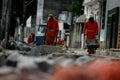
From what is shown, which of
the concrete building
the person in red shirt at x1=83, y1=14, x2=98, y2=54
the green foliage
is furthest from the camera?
the green foliage

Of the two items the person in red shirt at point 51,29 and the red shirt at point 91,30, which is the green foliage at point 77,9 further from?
the red shirt at point 91,30

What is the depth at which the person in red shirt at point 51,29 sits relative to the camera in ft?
65.2

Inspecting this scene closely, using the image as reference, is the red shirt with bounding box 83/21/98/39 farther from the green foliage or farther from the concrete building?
the green foliage

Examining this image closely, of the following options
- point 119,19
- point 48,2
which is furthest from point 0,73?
point 48,2

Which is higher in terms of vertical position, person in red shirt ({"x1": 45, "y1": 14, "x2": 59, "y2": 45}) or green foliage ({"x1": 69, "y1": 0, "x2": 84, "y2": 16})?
green foliage ({"x1": 69, "y1": 0, "x2": 84, "y2": 16})

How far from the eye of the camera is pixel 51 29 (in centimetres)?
2014

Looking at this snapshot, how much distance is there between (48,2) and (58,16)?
4.40 meters

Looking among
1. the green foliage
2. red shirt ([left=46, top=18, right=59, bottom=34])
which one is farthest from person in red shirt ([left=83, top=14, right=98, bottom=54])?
the green foliage

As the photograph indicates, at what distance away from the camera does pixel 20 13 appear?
38.8 m

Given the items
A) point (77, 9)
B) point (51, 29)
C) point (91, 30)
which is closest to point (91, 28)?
point (91, 30)

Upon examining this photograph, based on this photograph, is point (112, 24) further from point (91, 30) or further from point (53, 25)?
point (91, 30)

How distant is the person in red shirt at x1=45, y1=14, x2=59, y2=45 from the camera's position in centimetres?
1986

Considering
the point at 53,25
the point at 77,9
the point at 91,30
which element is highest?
the point at 77,9

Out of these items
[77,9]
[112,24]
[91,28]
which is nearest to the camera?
[91,28]
